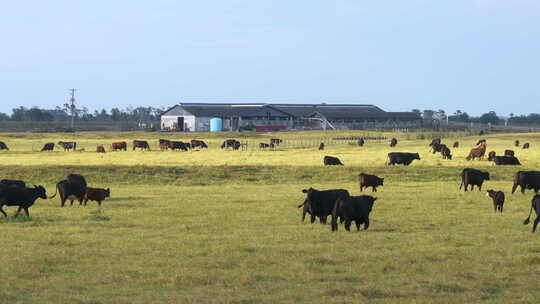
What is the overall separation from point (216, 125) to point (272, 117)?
12.3 m

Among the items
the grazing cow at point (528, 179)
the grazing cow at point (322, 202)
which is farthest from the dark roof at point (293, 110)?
the grazing cow at point (322, 202)

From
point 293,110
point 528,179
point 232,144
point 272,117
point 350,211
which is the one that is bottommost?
point 232,144

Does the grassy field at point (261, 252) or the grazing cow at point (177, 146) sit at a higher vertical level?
the grassy field at point (261, 252)

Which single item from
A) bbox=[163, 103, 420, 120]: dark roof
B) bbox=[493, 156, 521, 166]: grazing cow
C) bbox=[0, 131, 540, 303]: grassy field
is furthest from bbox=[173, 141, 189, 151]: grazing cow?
bbox=[163, 103, 420, 120]: dark roof

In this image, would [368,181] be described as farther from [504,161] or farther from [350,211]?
[504,161]

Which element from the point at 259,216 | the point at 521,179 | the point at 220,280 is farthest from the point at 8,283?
the point at 521,179

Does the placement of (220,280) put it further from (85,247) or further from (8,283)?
(85,247)

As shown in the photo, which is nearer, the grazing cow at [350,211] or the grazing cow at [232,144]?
the grazing cow at [350,211]

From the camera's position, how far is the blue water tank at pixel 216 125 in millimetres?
119188

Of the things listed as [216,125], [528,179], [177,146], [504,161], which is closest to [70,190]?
[528,179]

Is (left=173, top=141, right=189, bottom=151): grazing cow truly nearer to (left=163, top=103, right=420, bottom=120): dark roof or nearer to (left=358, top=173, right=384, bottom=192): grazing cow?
(left=358, top=173, right=384, bottom=192): grazing cow

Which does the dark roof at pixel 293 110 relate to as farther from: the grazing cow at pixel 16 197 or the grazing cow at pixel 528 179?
the grazing cow at pixel 16 197

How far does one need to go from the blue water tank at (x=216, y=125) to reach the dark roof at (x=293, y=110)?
347cm

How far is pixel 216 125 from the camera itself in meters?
119
